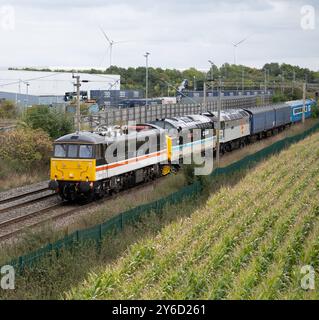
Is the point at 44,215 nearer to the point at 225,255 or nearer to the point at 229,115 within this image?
the point at 225,255

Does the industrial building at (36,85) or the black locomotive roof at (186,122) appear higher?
the industrial building at (36,85)

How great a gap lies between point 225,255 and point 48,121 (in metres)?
22.7

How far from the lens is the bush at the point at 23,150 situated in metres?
32.6

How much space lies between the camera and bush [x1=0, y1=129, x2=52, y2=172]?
32.6 meters

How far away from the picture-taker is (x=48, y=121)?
37.1 metres

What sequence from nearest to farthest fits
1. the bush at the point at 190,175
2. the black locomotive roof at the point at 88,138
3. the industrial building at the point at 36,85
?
the black locomotive roof at the point at 88,138
the bush at the point at 190,175
the industrial building at the point at 36,85

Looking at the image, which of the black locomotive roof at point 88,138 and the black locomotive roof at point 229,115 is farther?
the black locomotive roof at point 229,115

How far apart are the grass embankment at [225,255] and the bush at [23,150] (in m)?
12.0

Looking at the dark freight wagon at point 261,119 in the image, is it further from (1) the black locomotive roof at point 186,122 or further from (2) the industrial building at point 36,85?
(2) the industrial building at point 36,85

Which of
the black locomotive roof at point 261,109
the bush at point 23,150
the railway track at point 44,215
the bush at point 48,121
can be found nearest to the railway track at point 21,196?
the railway track at point 44,215

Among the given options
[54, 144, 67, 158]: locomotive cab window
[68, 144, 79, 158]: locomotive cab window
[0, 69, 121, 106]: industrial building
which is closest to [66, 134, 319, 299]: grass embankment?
[68, 144, 79, 158]: locomotive cab window

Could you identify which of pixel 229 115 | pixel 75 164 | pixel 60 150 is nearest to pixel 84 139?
pixel 75 164

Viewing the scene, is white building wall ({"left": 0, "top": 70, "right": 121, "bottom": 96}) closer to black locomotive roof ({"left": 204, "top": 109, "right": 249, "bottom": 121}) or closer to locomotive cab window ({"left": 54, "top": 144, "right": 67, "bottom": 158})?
black locomotive roof ({"left": 204, "top": 109, "right": 249, "bottom": 121})

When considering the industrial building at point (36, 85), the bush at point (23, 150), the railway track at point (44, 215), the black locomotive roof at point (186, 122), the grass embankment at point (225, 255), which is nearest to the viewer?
the grass embankment at point (225, 255)
